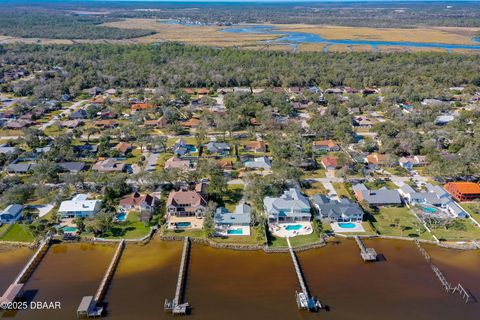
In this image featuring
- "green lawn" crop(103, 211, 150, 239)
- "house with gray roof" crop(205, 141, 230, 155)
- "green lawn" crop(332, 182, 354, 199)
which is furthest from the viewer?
"house with gray roof" crop(205, 141, 230, 155)

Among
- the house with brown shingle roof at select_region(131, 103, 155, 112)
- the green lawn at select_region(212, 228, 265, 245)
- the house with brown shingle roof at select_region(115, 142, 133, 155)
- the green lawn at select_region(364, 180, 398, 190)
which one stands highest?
the house with brown shingle roof at select_region(131, 103, 155, 112)

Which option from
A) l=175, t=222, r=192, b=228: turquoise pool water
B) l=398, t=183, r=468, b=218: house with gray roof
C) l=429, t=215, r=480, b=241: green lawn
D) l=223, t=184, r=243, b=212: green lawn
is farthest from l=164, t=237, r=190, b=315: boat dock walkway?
Answer: l=398, t=183, r=468, b=218: house with gray roof

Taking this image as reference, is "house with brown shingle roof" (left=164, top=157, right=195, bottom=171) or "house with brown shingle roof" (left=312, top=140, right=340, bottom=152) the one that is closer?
"house with brown shingle roof" (left=164, top=157, right=195, bottom=171)

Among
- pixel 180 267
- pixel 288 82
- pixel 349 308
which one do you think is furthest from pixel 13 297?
pixel 288 82

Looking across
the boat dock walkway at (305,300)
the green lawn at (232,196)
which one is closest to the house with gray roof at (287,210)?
the green lawn at (232,196)

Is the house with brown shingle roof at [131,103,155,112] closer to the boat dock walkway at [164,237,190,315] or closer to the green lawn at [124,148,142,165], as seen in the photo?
the green lawn at [124,148,142,165]

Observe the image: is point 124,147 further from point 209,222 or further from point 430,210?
point 430,210

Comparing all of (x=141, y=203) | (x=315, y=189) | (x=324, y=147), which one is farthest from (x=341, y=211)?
(x=141, y=203)

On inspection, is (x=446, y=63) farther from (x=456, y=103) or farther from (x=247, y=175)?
(x=247, y=175)
